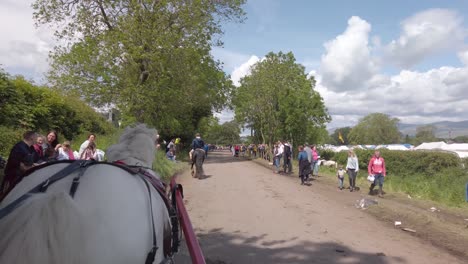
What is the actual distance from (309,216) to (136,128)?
651 cm

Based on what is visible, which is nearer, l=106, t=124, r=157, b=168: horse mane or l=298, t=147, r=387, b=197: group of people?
l=106, t=124, r=157, b=168: horse mane

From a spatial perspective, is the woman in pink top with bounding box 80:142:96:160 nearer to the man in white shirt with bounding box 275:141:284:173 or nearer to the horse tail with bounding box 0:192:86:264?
the horse tail with bounding box 0:192:86:264

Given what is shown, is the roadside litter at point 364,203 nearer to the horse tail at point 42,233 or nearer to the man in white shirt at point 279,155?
the man in white shirt at point 279,155

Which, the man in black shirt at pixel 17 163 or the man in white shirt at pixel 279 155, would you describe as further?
the man in white shirt at pixel 279 155

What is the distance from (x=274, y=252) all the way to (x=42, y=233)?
478 cm

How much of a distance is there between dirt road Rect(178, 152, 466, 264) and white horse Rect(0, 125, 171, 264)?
11.2ft

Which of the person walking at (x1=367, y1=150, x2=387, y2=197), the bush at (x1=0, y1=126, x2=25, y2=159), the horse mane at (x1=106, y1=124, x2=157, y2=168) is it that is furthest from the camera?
the person walking at (x1=367, y1=150, x2=387, y2=197)

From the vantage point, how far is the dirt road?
6289mm

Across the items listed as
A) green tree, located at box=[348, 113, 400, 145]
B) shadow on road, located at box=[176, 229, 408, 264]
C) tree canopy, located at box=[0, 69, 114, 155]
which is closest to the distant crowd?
shadow on road, located at box=[176, 229, 408, 264]

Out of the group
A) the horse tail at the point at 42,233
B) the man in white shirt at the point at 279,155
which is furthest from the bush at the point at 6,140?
the man in white shirt at the point at 279,155

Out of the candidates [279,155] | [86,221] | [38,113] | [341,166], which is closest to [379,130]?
[279,155]

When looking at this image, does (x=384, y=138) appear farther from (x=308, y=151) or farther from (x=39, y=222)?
(x=39, y=222)

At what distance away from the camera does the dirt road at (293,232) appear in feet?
20.6

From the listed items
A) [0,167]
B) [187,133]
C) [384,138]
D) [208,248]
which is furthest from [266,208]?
[384,138]
